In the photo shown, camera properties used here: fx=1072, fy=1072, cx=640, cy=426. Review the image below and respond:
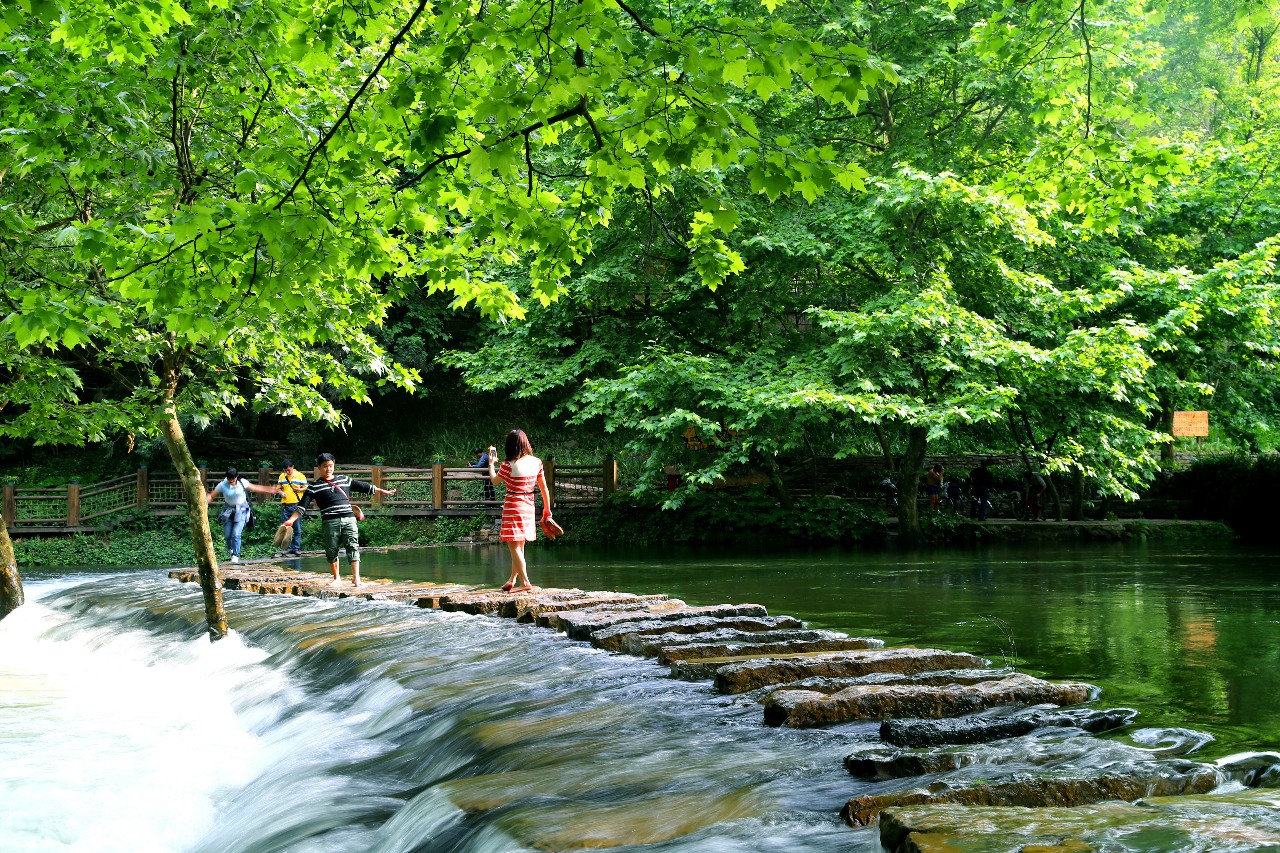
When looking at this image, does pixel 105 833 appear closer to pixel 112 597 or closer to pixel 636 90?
pixel 636 90

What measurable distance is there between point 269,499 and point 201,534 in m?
21.1

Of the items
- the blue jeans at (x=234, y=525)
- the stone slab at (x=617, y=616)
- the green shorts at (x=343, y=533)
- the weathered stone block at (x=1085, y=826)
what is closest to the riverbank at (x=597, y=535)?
the blue jeans at (x=234, y=525)

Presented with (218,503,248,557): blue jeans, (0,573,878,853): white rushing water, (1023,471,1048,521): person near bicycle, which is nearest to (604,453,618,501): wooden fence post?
(218,503,248,557): blue jeans

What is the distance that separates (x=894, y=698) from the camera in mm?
5164

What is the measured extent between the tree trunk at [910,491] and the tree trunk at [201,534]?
16394 mm

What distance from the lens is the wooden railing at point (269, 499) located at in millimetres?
Result: 27797

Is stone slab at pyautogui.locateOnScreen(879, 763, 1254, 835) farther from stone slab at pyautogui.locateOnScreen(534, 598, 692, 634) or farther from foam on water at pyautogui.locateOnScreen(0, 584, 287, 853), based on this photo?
stone slab at pyautogui.locateOnScreen(534, 598, 692, 634)

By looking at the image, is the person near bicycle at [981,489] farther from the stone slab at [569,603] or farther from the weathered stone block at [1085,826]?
the weathered stone block at [1085,826]

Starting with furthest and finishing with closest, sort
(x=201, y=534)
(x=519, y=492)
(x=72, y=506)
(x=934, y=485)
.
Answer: (x=934, y=485) < (x=72, y=506) < (x=519, y=492) < (x=201, y=534)

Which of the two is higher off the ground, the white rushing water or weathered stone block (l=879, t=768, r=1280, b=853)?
weathered stone block (l=879, t=768, r=1280, b=853)

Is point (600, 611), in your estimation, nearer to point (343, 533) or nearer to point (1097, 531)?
point (343, 533)

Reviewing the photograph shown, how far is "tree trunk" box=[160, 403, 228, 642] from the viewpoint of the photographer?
1005 centimetres

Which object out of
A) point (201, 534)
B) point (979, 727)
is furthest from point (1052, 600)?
point (201, 534)

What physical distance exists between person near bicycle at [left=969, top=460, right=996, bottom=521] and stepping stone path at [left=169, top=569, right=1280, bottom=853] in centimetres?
2029
